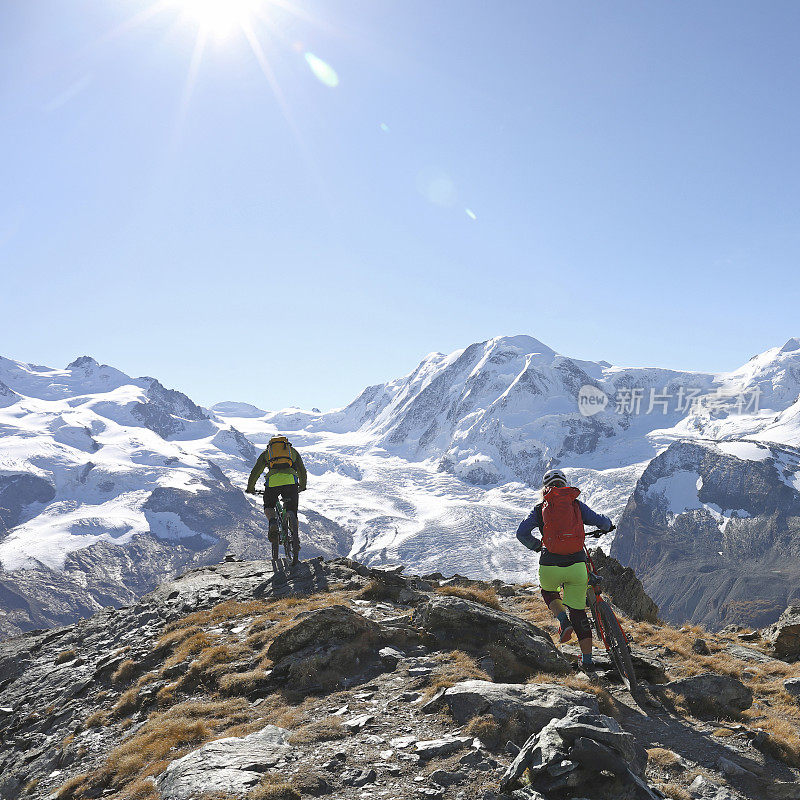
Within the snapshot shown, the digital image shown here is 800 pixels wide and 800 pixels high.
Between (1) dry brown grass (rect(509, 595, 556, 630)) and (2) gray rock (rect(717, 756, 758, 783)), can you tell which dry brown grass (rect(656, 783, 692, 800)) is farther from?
(1) dry brown grass (rect(509, 595, 556, 630))

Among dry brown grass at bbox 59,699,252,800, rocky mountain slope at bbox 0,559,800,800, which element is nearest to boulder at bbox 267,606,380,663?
rocky mountain slope at bbox 0,559,800,800

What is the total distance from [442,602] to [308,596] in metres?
6.23

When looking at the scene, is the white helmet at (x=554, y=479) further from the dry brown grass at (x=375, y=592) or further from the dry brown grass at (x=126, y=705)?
the dry brown grass at (x=126, y=705)

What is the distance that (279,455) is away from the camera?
66.5 feet

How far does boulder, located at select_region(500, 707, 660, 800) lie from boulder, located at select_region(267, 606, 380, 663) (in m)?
6.09

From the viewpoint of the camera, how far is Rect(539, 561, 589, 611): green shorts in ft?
33.5

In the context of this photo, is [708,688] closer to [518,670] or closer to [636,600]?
[518,670]

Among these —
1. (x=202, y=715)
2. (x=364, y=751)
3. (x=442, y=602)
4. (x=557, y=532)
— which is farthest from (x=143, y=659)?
(x=557, y=532)

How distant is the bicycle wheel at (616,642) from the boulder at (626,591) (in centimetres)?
921

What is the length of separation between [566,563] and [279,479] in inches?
484

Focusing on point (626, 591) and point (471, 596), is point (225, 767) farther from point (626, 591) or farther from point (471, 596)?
point (626, 591)

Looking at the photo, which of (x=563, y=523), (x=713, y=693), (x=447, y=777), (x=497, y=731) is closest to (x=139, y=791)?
(x=447, y=777)

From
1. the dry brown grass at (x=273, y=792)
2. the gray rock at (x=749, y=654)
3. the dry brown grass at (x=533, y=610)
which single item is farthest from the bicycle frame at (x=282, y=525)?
the gray rock at (x=749, y=654)

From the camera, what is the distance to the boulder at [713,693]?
31.1 feet
